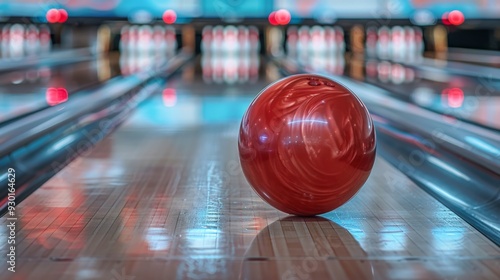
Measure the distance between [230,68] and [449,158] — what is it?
479cm

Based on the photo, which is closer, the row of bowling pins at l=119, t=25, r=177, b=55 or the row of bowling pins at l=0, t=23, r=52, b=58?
the row of bowling pins at l=119, t=25, r=177, b=55

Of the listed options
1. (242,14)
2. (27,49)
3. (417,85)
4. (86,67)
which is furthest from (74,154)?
(27,49)

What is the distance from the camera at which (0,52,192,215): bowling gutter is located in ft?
6.95

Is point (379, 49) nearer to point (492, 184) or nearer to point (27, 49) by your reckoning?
point (27, 49)

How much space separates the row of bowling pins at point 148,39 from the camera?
339 inches

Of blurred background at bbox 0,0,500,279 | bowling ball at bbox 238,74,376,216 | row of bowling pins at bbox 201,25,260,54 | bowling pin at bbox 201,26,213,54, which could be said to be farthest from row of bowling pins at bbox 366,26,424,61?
bowling ball at bbox 238,74,376,216

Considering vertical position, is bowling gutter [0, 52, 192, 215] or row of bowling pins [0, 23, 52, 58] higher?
row of bowling pins [0, 23, 52, 58]

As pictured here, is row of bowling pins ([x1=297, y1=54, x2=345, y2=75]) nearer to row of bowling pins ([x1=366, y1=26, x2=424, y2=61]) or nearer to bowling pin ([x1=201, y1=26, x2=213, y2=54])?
row of bowling pins ([x1=366, y1=26, x2=424, y2=61])

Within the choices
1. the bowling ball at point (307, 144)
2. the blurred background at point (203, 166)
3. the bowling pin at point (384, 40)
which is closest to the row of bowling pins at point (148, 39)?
the blurred background at point (203, 166)

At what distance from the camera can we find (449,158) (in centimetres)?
224

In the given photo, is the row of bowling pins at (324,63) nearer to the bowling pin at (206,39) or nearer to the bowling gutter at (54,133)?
the bowling pin at (206,39)

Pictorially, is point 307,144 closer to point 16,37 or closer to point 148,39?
point 148,39

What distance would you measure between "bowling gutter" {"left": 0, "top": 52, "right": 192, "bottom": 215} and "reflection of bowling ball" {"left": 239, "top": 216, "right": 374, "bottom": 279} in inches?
26.7

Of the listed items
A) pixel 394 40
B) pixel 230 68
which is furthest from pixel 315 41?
pixel 230 68
